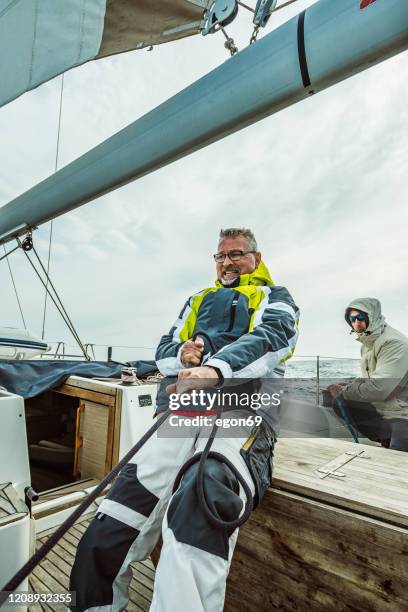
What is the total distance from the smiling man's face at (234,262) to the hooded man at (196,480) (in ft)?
0.45

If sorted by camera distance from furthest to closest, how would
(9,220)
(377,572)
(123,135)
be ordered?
(9,220) < (123,135) < (377,572)

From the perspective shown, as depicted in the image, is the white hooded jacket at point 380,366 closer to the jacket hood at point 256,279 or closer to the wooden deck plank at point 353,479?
the wooden deck plank at point 353,479

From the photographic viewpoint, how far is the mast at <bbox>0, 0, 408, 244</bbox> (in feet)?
3.92

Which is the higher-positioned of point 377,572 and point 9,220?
point 9,220

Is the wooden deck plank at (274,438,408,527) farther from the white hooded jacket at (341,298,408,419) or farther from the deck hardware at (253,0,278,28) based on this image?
the deck hardware at (253,0,278,28)

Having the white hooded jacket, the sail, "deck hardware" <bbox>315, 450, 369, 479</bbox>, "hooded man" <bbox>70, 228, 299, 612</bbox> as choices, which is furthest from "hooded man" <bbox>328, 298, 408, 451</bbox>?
the sail

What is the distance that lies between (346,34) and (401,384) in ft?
7.80

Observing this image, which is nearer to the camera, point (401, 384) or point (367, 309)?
point (401, 384)

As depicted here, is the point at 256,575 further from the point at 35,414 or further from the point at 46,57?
the point at 35,414

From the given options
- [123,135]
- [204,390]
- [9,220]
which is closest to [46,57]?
[123,135]

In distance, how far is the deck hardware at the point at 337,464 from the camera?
155cm

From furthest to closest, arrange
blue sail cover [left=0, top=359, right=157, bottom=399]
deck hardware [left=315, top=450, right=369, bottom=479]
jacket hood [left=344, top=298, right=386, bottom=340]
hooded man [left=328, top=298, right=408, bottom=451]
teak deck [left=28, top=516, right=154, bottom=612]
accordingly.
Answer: blue sail cover [left=0, top=359, right=157, bottom=399], jacket hood [left=344, top=298, right=386, bottom=340], hooded man [left=328, top=298, right=408, bottom=451], teak deck [left=28, top=516, right=154, bottom=612], deck hardware [left=315, top=450, right=369, bottom=479]

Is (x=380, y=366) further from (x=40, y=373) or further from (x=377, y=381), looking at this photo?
(x=40, y=373)

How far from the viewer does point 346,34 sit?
1.22m
